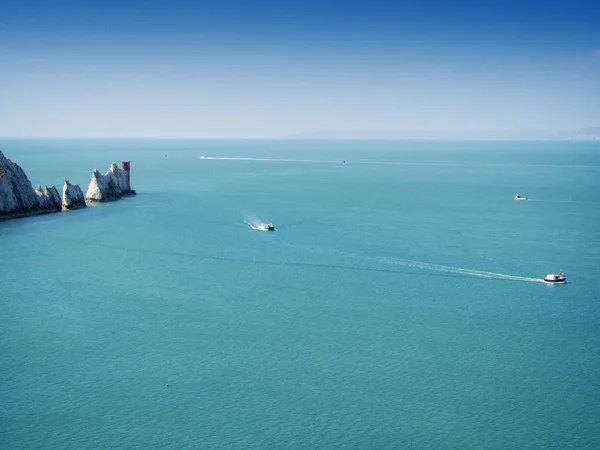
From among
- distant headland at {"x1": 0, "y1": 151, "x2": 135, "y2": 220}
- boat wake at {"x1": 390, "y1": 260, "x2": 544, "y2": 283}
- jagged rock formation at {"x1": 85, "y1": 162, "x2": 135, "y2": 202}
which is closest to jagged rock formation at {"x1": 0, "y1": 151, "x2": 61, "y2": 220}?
distant headland at {"x1": 0, "y1": 151, "x2": 135, "y2": 220}

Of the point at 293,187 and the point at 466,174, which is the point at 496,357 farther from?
the point at 466,174

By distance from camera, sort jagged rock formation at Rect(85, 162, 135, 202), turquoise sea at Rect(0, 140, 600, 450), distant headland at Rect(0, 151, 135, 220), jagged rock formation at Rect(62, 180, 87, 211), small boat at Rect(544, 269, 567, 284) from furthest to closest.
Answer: jagged rock formation at Rect(85, 162, 135, 202) → jagged rock formation at Rect(62, 180, 87, 211) → distant headland at Rect(0, 151, 135, 220) → small boat at Rect(544, 269, 567, 284) → turquoise sea at Rect(0, 140, 600, 450)

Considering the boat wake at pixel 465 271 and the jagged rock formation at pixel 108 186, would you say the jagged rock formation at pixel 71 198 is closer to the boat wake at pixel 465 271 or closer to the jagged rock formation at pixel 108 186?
the jagged rock formation at pixel 108 186

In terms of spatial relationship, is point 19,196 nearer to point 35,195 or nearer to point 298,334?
point 35,195

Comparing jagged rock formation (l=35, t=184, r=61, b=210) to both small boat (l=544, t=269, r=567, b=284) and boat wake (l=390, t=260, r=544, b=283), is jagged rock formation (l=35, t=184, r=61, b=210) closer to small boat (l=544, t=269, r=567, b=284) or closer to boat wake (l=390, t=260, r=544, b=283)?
boat wake (l=390, t=260, r=544, b=283)

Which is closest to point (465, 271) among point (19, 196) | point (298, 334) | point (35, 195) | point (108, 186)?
point (298, 334)

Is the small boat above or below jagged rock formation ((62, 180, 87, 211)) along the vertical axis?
below

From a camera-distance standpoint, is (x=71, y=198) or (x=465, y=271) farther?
(x=71, y=198)
